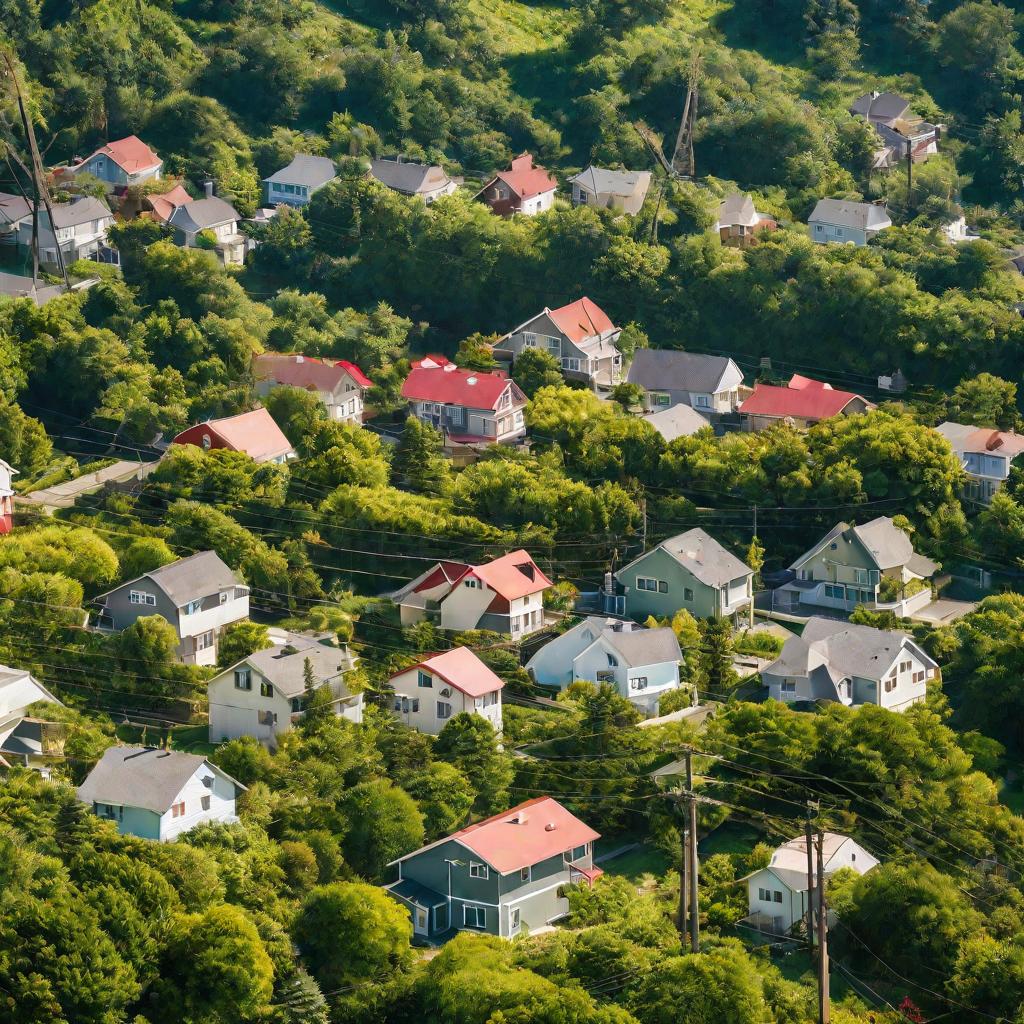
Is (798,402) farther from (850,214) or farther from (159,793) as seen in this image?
(159,793)

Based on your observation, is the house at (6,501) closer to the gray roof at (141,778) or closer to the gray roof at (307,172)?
the gray roof at (141,778)

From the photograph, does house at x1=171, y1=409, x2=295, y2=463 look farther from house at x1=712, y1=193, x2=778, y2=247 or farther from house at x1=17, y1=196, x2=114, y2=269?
house at x1=712, y1=193, x2=778, y2=247

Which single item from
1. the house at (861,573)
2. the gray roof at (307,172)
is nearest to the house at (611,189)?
the gray roof at (307,172)

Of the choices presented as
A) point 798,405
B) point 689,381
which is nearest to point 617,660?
point 798,405

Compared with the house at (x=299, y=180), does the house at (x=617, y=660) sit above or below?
above

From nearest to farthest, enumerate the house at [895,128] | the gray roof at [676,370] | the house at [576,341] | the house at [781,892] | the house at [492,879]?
the house at [781,892] < the house at [492,879] < the gray roof at [676,370] < the house at [576,341] < the house at [895,128]

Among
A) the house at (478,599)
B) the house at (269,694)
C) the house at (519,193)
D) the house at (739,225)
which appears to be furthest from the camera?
the house at (519,193)
